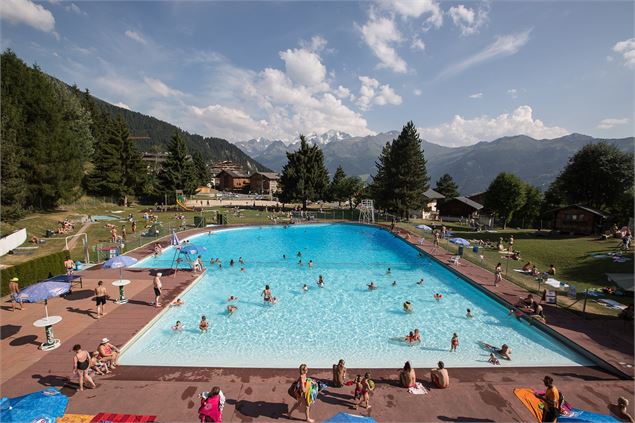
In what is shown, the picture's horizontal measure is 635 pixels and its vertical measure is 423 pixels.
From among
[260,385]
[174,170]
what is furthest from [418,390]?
[174,170]

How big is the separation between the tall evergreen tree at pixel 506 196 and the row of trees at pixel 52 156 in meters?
57.3

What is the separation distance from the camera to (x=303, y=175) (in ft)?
183

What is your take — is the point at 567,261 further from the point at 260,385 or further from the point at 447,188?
the point at 447,188

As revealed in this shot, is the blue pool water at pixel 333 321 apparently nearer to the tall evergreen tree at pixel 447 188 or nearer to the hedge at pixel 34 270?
the hedge at pixel 34 270

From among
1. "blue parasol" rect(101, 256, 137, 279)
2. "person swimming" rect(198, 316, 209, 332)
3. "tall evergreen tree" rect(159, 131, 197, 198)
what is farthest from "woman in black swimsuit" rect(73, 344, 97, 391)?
"tall evergreen tree" rect(159, 131, 197, 198)

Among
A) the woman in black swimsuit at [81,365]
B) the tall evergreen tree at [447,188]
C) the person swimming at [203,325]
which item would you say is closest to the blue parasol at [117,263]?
the person swimming at [203,325]

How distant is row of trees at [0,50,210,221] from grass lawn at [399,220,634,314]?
40610 mm

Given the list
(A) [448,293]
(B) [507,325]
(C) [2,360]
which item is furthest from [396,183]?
(C) [2,360]

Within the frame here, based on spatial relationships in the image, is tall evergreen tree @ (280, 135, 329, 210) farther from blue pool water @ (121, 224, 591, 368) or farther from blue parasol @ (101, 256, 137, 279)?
blue parasol @ (101, 256, 137, 279)

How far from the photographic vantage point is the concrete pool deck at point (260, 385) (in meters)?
8.33

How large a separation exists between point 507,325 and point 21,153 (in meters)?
44.8

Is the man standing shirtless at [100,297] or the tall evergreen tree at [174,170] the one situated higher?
the tall evergreen tree at [174,170]

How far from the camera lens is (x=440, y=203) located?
65188mm

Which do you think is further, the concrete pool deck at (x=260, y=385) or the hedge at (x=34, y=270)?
the hedge at (x=34, y=270)
